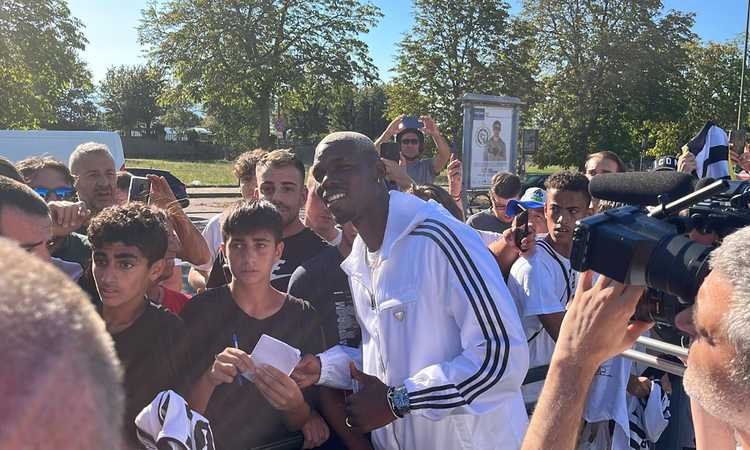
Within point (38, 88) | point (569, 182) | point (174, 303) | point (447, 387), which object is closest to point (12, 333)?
point (447, 387)

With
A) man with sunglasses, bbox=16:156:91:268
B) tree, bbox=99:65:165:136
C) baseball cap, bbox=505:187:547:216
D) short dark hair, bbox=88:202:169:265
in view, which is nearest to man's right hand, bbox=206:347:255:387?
short dark hair, bbox=88:202:169:265

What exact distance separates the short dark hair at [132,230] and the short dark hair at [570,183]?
230 cm

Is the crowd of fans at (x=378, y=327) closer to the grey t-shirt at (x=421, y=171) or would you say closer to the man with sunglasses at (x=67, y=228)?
the man with sunglasses at (x=67, y=228)

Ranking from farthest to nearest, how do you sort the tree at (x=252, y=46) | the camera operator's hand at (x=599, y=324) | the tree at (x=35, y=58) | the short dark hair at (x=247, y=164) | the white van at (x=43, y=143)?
the tree at (x=252, y=46) → the tree at (x=35, y=58) → the white van at (x=43, y=143) → the short dark hair at (x=247, y=164) → the camera operator's hand at (x=599, y=324)

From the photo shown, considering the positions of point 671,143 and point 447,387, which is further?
point 671,143

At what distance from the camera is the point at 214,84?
24.9 meters

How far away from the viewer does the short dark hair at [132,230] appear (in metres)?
2.71

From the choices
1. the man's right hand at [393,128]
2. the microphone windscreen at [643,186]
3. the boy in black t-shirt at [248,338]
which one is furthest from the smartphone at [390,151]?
the microphone windscreen at [643,186]

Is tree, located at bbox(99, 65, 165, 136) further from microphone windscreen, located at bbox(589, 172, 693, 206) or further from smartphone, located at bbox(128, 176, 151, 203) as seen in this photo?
microphone windscreen, located at bbox(589, 172, 693, 206)

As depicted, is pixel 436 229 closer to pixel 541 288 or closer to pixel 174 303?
pixel 541 288

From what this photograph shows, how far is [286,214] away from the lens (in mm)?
3596

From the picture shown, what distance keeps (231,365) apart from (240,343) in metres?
0.41

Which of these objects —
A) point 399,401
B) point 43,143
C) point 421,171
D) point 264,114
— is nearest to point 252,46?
point 264,114

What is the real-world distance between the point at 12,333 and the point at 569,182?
3.52 m
